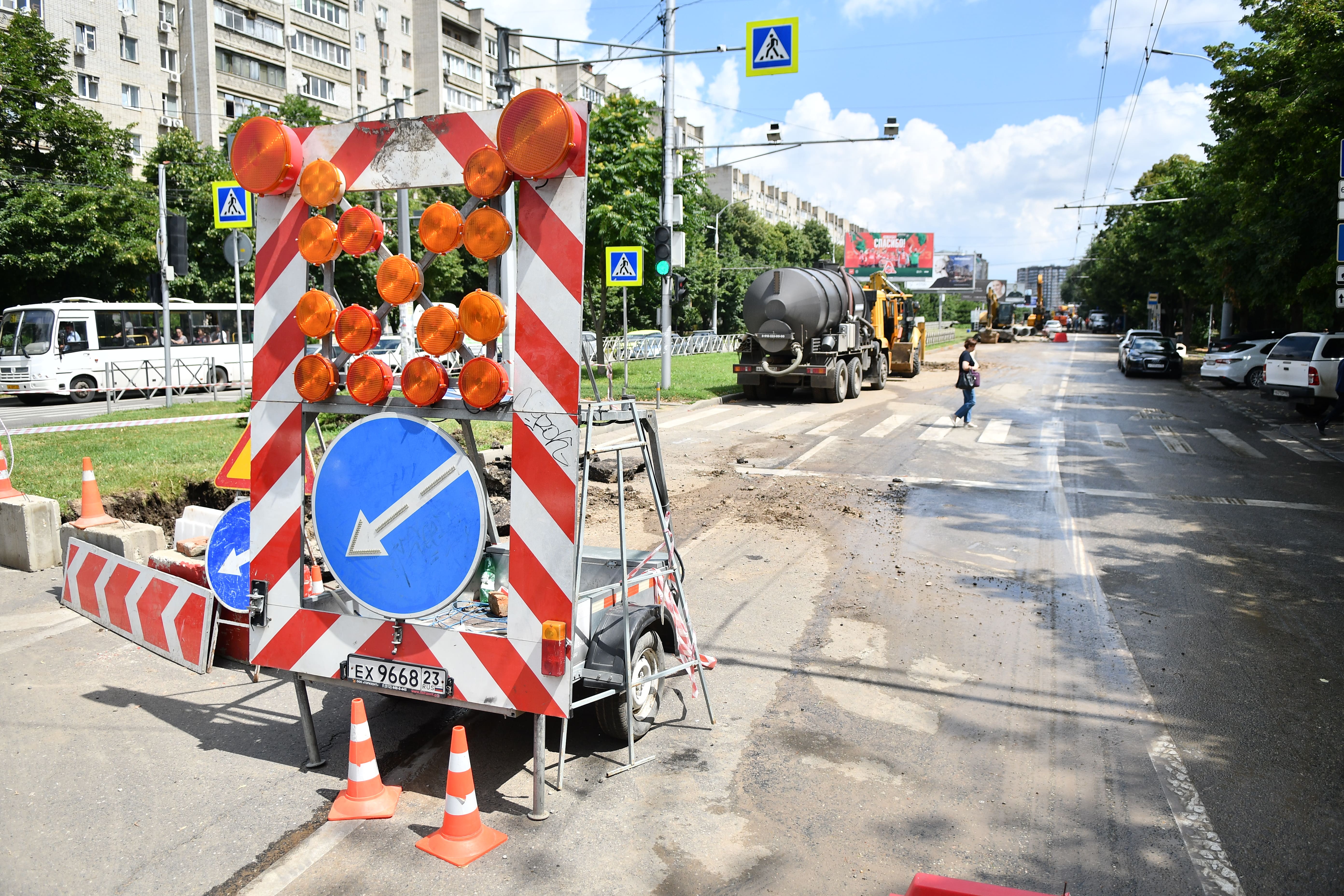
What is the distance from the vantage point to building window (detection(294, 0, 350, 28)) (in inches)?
1912

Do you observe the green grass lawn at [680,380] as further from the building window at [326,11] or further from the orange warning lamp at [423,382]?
the building window at [326,11]

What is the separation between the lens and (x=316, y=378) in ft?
13.1

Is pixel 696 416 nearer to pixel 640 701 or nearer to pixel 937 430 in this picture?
pixel 937 430

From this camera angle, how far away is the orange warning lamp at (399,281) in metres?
3.72

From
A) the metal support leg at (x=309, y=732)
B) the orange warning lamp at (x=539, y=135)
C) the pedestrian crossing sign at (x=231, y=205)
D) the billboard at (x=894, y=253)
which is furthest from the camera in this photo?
the billboard at (x=894, y=253)

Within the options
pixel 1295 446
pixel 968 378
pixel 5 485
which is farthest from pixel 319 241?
pixel 1295 446

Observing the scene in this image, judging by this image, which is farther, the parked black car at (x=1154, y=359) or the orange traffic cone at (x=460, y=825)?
the parked black car at (x=1154, y=359)

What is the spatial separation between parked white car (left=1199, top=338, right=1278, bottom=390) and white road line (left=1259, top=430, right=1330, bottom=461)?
32.7 feet

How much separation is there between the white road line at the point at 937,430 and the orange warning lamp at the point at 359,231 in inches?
519

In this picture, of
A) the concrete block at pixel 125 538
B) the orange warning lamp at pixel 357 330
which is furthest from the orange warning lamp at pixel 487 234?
the concrete block at pixel 125 538

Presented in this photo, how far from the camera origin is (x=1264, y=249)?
23547 millimetres

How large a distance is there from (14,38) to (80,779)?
30988 mm

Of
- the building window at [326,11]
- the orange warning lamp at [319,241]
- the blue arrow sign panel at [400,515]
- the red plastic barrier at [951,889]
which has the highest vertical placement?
the building window at [326,11]

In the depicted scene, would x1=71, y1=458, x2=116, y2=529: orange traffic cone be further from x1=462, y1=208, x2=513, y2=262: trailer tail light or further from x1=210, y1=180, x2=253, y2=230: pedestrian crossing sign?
x1=210, y1=180, x2=253, y2=230: pedestrian crossing sign
